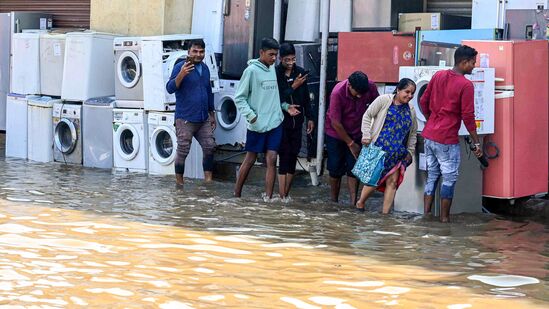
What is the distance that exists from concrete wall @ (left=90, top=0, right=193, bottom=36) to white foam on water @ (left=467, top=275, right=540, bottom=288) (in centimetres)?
779

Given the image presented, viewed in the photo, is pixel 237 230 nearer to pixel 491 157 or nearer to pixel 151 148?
pixel 491 157

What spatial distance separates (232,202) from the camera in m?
10.6

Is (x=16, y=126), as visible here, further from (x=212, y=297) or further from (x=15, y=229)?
(x=212, y=297)

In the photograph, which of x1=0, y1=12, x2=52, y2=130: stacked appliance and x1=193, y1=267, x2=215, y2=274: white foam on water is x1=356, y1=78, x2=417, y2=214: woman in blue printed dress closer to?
x1=193, y1=267, x2=215, y2=274: white foam on water

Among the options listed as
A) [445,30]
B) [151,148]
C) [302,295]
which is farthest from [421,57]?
[302,295]

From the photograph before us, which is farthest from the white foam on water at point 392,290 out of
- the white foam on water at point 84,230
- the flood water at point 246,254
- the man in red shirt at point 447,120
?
the man in red shirt at point 447,120

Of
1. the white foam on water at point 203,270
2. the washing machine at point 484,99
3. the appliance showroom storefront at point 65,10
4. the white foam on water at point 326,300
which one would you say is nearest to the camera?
Result: the white foam on water at point 326,300

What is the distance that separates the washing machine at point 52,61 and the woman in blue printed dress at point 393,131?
18.8 ft

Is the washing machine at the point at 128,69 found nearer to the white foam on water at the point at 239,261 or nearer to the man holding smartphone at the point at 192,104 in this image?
the man holding smartphone at the point at 192,104

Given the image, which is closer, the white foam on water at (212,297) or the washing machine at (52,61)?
the white foam on water at (212,297)

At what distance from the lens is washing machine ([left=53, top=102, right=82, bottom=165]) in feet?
45.6

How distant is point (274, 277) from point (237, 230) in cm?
191

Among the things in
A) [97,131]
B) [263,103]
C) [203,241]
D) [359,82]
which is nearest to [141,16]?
[97,131]

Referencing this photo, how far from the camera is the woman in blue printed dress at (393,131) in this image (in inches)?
384
